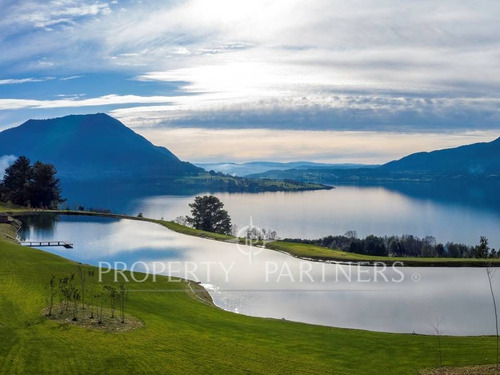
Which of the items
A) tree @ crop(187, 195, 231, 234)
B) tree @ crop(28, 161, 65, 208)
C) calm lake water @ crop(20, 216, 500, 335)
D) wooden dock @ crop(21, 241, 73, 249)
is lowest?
calm lake water @ crop(20, 216, 500, 335)

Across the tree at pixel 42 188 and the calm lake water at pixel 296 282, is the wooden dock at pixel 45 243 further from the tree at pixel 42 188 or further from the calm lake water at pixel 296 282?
the tree at pixel 42 188

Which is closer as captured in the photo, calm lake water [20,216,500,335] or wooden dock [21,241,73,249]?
calm lake water [20,216,500,335]

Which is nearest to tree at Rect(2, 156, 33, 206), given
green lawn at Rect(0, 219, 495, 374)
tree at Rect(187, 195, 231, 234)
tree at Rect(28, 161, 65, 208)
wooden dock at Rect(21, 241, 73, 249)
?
tree at Rect(28, 161, 65, 208)

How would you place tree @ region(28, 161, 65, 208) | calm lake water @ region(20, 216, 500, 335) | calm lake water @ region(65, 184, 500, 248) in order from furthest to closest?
1. calm lake water @ region(65, 184, 500, 248)
2. tree @ region(28, 161, 65, 208)
3. calm lake water @ region(20, 216, 500, 335)

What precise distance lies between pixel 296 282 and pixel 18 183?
220 feet

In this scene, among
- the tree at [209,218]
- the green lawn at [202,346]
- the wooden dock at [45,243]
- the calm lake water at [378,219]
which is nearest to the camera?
the green lawn at [202,346]

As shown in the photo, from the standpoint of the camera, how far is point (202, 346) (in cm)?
1891

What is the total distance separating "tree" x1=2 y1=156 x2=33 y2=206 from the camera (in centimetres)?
8262

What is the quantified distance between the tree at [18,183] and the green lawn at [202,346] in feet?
208

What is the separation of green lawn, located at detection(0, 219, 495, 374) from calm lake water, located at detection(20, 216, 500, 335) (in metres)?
4.10

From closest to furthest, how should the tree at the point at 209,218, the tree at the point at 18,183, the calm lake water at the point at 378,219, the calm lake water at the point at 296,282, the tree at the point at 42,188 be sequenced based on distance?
the calm lake water at the point at 296,282 → the tree at the point at 209,218 → the tree at the point at 18,183 → the tree at the point at 42,188 → the calm lake water at the point at 378,219

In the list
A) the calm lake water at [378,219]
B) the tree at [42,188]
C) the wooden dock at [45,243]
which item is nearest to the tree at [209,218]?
the calm lake water at [378,219]

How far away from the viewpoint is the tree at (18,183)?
82.6m

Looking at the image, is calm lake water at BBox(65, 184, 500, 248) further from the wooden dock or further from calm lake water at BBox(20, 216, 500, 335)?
the wooden dock
